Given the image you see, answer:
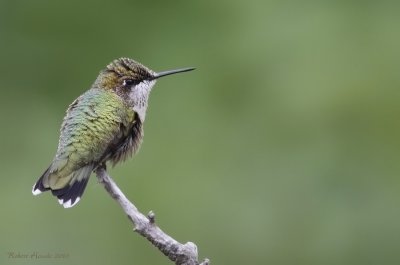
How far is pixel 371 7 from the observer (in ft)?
40.6

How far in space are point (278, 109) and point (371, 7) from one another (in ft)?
7.82

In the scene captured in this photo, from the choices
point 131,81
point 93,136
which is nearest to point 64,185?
point 93,136

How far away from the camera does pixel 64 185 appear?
4.32 meters

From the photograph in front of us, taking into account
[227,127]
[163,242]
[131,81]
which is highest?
[131,81]

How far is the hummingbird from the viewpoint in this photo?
14.3 ft

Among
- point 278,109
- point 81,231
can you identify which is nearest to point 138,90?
point 81,231

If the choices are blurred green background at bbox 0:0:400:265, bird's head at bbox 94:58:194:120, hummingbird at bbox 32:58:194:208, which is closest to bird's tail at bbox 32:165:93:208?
hummingbird at bbox 32:58:194:208

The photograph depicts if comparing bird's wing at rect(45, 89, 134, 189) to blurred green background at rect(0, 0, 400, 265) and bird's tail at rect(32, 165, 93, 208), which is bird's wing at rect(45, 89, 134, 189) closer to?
bird's tail at rect(32, 165, 93, 208)

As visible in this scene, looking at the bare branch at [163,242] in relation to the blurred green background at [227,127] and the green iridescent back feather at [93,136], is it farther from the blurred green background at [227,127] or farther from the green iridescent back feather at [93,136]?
the blurred green background at [227,127]

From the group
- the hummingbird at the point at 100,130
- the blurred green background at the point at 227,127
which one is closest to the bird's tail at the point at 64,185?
the hummingbird at the point at 100,130

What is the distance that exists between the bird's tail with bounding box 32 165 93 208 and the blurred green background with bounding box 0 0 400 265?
4.55 m

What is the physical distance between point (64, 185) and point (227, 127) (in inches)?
266

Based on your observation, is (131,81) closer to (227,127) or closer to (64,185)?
(64,185)

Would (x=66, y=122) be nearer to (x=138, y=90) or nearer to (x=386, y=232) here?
(x=138, y=90)
